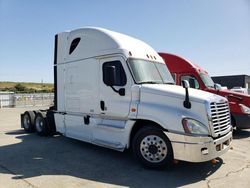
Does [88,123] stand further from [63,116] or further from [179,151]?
[179,151]

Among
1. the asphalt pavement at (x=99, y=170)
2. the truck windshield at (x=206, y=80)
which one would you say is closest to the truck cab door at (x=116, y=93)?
the asphalt pavement at (x=99, y=170)

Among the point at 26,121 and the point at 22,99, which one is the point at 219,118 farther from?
the point at 22,99

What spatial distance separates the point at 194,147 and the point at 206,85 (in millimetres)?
6065

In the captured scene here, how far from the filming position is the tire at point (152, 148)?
596 centimetres

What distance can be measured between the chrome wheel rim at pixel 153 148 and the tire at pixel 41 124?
16.0 ft

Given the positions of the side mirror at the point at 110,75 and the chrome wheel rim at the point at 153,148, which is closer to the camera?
the chrome wheel rim at the point at 153,148

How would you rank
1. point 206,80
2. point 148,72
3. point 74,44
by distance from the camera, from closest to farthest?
1. point 148,72
2. point 74,44
3. point 206,80

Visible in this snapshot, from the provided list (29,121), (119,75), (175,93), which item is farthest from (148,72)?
(29,121)

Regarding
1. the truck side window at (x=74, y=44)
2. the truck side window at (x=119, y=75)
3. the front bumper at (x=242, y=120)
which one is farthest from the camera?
the front bumper at (x=242, y=120)

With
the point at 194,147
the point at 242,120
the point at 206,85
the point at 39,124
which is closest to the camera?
the point at 194,147

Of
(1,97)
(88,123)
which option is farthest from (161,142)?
(1,97)

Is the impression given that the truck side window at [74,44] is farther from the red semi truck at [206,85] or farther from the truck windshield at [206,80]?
the truck windshield at [206,80]

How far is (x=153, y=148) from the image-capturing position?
20.1ft

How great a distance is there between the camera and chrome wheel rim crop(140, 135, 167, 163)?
602 centimetres
